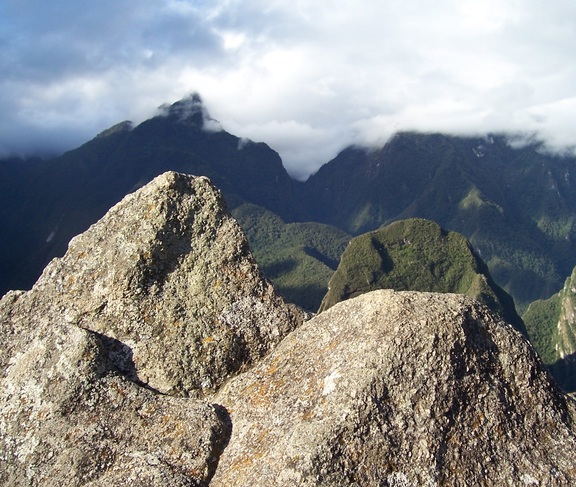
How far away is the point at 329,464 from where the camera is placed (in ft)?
22.1

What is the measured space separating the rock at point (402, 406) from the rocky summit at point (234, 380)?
0.02 m

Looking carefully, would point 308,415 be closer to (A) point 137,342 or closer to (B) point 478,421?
(B) point 478,421

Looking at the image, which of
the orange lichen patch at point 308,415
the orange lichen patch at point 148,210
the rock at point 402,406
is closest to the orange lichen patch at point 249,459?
the rock at point 402,406

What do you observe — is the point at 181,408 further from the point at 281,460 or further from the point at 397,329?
the point at 397,329

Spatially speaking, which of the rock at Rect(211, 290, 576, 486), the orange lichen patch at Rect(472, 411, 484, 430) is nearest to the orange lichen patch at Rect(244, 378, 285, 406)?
the rock at Rect(211, 290, 576, 486)

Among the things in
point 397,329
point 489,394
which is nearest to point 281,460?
point 397,329

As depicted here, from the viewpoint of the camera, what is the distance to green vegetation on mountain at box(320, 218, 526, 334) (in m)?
152

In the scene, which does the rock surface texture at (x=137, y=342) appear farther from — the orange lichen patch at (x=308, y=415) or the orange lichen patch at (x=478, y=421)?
the orange lichen patch at (x=478, y=421)

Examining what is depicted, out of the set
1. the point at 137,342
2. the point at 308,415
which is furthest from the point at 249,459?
the point at 137,342

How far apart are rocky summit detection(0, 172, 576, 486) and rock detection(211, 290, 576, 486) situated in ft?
0.07

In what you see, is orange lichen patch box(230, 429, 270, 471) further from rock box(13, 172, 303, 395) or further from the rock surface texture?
rock box(13, 172, 303, 395)

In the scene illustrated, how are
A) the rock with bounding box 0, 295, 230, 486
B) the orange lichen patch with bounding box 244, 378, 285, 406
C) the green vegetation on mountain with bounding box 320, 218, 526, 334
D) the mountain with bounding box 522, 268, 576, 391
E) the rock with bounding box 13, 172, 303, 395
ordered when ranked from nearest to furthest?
the rock with bounding box 0, 295, 230, 486, the orange lichen patch with bounding box 244, 378, 285, 406, the rock with bounding box 13, 172, 303, 395, the mountain with bounding box 522, 268, 576, 391, the green vegetation on mountain with bounding box 320, 218, 526, 334

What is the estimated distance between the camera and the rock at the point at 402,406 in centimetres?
690

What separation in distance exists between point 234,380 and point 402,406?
2.54 meters
